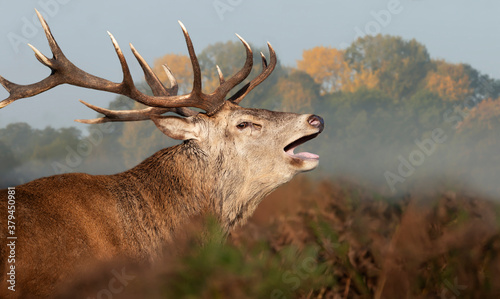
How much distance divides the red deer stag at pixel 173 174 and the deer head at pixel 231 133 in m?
0.01

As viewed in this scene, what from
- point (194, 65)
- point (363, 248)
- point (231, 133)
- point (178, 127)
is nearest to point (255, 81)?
point (194, 65)

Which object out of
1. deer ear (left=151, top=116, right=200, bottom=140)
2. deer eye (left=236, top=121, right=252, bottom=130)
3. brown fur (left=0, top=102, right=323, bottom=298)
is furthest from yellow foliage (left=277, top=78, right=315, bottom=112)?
deer ear (left=151, top=116, right=200, bottom=140)

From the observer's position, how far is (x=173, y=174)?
611cm

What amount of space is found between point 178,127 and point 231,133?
2.07ft

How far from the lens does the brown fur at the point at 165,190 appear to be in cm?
491

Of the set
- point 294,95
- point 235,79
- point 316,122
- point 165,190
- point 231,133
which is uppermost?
point 294,95

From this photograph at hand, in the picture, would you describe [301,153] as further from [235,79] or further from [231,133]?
[235,79]

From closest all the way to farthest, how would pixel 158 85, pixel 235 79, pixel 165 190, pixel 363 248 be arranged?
pixel 363 248 < pixel 165 190 < pixel 235 79 < pixel 158 85

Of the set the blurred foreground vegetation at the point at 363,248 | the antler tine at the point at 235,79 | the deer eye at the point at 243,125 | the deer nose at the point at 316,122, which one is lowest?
the blurred foreground vegetation at the point at 363,248

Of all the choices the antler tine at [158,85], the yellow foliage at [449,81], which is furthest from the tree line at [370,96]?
the antler tine at [158,85]

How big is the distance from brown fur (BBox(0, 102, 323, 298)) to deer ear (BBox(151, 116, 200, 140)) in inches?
0.4

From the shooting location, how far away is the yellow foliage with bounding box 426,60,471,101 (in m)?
57.3

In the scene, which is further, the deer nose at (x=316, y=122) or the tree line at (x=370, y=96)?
the tree line at (x=370, y=96)

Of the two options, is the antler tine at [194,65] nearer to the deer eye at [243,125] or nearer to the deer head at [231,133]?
the deer head at [231,133]
